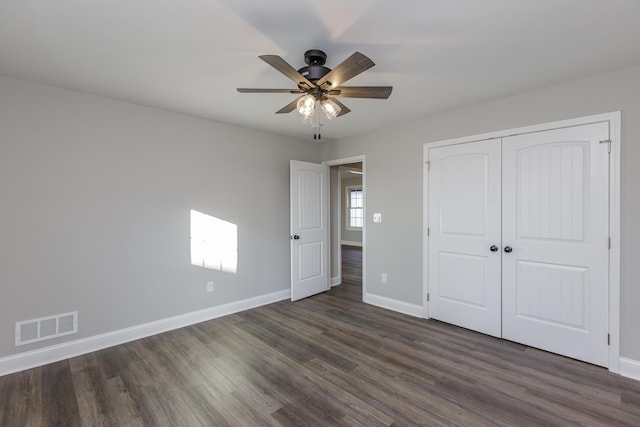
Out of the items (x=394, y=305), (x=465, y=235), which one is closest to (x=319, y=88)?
(x=465, y=235)

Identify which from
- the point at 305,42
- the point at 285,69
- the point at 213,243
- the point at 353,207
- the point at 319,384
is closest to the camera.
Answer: the point at 285,69

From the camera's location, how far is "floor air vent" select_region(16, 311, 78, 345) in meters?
2.49

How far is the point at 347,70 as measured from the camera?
1.73m

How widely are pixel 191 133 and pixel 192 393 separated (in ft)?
8.95

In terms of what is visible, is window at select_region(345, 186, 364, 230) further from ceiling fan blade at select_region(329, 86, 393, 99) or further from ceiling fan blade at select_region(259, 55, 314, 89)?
ceiling fan blade at select_region(259, 55, 314, 89)

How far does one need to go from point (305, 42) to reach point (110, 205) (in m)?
2.50

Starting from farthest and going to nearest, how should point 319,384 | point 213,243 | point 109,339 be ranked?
1. point 213,243
2. point 109,339
3. point 319,384

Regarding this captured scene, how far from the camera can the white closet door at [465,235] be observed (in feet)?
10.1

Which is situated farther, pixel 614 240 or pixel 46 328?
pixel 46 328

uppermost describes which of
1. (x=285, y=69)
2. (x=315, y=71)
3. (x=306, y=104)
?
(x=315, y=71)

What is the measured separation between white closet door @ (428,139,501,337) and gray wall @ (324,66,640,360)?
193 mm

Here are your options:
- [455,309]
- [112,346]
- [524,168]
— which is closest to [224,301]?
[112,346]

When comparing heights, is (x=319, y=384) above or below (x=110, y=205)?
below

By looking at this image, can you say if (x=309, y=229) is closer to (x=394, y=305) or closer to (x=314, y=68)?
(x=394, y=305)
